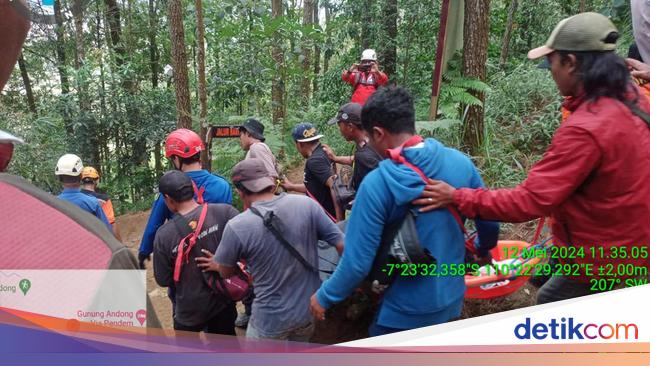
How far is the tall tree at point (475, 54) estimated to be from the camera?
5840mm

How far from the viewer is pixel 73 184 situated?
4723 mm

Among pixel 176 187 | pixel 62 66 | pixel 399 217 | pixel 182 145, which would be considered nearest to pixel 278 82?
pixel 182 145

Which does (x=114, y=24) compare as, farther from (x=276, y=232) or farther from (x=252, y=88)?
(x=276, y=232)

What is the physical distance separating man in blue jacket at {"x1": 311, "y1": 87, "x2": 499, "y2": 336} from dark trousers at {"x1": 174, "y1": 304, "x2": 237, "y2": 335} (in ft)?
4.40

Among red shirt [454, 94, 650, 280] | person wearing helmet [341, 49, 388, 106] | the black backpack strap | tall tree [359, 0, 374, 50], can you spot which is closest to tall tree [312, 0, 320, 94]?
tall tree [359, 0, 374, 50]

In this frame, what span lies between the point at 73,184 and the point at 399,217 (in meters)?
3.67

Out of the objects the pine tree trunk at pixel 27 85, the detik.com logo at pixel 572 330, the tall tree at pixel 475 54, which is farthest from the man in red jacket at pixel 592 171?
the pine tree trunk at pixel 27 85

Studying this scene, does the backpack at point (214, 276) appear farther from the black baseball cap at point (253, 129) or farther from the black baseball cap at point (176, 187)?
the black baseball cap at point (253, 129)

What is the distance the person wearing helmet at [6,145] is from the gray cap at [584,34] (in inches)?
83.6

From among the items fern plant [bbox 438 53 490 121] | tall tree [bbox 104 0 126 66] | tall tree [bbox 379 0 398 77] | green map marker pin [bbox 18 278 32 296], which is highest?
tall tree [bbox 104 0 126 66]

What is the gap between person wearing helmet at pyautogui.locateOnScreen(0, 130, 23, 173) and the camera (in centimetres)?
127

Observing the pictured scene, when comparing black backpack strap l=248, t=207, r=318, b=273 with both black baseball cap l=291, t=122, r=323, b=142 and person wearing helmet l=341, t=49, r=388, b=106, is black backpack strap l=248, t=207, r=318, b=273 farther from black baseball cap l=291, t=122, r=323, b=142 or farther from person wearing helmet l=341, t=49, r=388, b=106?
person wearing helmet l=341, t=49, r=388, b=106

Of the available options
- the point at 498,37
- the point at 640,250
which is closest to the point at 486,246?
the point at 640,250

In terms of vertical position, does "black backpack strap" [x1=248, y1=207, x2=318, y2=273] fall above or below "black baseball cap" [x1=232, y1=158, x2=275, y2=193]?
below
